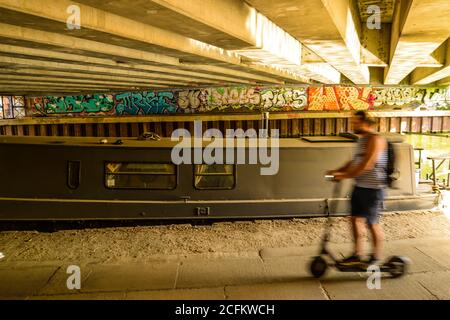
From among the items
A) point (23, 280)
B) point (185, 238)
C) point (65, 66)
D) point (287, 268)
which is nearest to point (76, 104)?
point (65, 66)

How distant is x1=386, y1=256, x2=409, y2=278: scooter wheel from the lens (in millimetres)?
3842

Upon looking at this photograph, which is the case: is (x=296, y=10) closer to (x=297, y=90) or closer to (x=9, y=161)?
(x=9, y=161)

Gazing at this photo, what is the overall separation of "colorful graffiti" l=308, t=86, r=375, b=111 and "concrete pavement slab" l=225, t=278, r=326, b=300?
11.8 metres

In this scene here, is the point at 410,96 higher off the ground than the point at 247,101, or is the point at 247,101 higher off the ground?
the point at 410,96

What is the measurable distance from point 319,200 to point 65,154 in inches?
190

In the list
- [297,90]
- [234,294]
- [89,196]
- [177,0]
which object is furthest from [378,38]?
[297,90]

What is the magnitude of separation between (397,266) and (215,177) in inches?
A: 138

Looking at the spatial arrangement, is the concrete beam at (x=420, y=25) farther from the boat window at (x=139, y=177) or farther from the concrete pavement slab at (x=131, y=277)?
the boat window at (x=139, y=177)

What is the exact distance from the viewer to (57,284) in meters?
4.03

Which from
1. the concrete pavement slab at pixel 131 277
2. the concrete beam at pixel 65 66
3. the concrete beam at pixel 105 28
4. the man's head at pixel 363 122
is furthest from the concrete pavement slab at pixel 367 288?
the concrete beam at pixel 65 66

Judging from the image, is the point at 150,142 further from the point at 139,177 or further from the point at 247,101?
the point at 247,101

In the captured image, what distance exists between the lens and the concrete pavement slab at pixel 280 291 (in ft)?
12.0

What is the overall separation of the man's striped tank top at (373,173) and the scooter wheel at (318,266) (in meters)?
0.96

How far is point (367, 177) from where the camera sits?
376 cm
